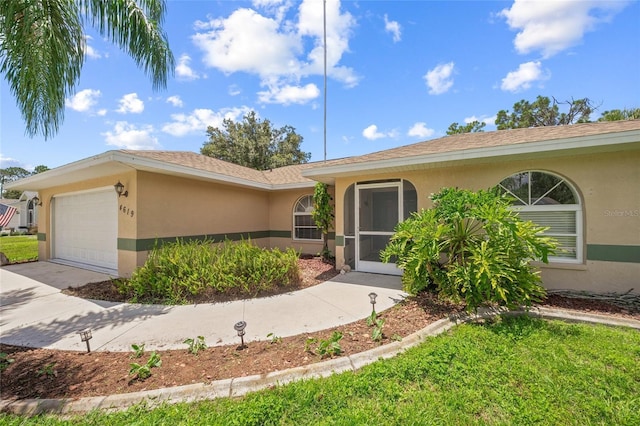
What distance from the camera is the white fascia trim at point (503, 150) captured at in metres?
4.27

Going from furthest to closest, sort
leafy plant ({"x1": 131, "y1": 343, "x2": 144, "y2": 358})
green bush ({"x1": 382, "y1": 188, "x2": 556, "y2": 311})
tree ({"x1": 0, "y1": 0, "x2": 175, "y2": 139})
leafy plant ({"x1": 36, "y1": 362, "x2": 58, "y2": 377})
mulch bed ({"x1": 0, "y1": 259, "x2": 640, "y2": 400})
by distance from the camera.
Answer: tree ({"x1": 0, "y1": 0, "x2": 175, "y2": 139}) < green bush ({"x1": 382, "y1": 188, "x2": 556, "y2": 311}) < leafy plant ({"x1": 131, "y1": 343, "x2": 144, "y2": 358}) < leafy plant ({"x1": 36, "y1": 362, "x2": 58, "y2": 377}) < mulch bed ({"x1": 0, "y1": 259, "x2": 640, "y2": 400})

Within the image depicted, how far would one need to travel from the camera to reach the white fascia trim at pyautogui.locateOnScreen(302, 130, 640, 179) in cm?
427

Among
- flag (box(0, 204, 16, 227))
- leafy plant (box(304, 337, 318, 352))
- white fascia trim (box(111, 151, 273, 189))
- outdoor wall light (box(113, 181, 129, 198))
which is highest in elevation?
white fascia trim (box(111, 151, 273, 189))

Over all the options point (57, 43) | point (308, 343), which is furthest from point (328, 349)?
point (57, 43)

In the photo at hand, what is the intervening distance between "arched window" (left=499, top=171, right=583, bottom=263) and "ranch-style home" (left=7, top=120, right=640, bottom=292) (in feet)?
0.07

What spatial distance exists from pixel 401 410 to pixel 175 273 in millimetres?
5181

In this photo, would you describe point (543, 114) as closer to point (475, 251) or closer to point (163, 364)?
point (475, 251)

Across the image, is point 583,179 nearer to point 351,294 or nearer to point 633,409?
point 633,409

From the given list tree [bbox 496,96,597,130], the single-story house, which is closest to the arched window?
tree [bbox 496,96,597,130]

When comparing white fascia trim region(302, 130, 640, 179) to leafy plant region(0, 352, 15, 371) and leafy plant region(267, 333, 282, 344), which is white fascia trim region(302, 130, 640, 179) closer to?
leafy plant region(267, 333, 282, 344)

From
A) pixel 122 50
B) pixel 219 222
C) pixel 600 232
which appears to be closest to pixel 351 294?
pixel 600 232

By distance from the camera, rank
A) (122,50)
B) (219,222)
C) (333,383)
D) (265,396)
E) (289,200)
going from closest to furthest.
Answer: (265,396)
(333,383)
(122,50)
(219,222)
(289,200)

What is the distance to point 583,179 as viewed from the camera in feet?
16.4

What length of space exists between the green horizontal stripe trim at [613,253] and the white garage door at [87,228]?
1186cm
